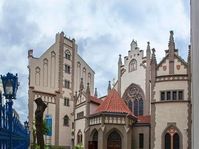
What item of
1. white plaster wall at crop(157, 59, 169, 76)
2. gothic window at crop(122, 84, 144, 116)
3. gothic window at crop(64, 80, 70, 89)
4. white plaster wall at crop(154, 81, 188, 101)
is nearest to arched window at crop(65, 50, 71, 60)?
gothic window at crop(64, 80, 70, 89)

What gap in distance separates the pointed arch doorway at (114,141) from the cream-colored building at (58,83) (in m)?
11.4

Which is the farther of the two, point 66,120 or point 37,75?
point 66,120

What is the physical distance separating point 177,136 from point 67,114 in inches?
689

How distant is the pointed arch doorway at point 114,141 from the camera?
36.8m

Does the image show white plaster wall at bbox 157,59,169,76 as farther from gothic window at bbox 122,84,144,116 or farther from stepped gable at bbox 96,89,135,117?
gothic window at bbox 122,84,144,116

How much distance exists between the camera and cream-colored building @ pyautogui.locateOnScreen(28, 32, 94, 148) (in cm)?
4656

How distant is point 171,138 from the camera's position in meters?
35.0

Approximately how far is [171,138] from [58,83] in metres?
17.8

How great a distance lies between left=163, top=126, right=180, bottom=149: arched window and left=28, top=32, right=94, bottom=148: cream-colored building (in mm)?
15999

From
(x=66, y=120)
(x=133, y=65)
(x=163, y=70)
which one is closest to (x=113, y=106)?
(x=163, y=70)

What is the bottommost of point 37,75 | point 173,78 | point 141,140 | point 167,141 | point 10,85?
point 141,140

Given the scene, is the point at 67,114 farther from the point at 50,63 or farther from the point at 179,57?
the point at 179,57

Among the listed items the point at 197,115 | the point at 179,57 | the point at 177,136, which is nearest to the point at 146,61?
the point at 179,57

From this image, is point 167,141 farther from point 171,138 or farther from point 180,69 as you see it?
point 180,69
